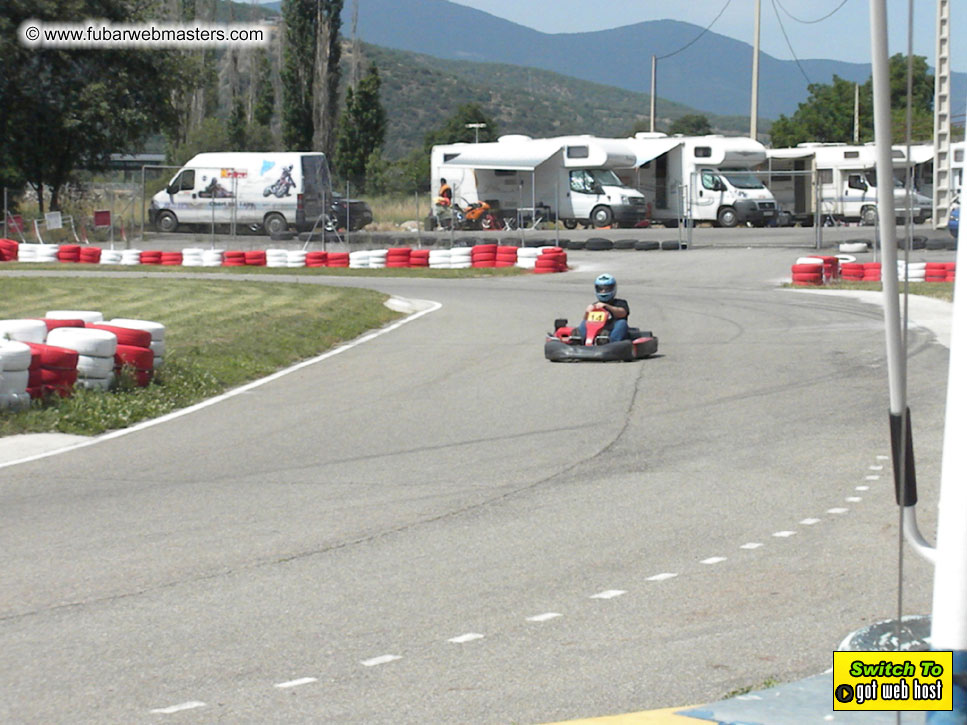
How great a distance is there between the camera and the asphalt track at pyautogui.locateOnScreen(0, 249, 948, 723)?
15.5 feet

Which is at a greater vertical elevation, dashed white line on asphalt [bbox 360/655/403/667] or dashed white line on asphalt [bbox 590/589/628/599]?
dashed white line on asphalt [bbox 590/589/628/599]

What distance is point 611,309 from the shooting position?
14.7m

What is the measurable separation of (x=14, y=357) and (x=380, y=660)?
687 centimetres

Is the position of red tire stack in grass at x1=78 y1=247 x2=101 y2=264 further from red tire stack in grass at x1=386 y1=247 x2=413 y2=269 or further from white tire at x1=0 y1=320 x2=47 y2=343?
white tire at x1=0 y1=320 x2=47 y2=343

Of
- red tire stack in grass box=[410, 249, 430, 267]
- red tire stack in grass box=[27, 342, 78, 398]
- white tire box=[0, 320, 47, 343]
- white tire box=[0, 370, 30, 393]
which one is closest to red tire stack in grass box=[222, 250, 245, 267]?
red tire stack in grass box=[410, 249, 430, 267]

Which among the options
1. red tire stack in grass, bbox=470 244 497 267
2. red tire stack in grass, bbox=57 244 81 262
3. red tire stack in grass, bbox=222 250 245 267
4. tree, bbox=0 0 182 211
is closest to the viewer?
red tire stack in grass, bbox=470 244 497 267

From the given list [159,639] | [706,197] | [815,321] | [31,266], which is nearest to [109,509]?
[159,639]

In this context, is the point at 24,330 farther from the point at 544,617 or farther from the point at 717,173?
the point at 717,173

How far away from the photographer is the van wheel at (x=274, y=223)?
125 ft

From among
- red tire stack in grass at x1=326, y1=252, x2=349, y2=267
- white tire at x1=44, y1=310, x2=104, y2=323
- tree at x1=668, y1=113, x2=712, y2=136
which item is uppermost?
tree at x1=668, y1=113, x2=712, y2=136

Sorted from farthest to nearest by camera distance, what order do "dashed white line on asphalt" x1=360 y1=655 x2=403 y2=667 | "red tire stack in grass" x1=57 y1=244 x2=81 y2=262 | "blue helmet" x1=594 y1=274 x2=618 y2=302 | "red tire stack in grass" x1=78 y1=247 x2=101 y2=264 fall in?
"red tire stack in grass" x1=57 y1=244 x2=81 y2=262
"red tire stack in grass" x1=78 y1=247 x2=101 y2=264
"blue helmet" x1=594 y1=274 x2=618 y2=302
"dashed white line on asphalt" x1=360 y1=655 x2=403 y2=667

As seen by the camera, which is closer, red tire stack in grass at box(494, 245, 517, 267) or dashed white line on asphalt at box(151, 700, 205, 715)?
dashed white line on asphalt at box(151, 700, 205, 715)

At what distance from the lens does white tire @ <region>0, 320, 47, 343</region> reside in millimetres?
12254

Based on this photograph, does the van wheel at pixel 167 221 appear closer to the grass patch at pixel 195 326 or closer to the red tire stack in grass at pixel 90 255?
the red tire stack in grass at pixel 90 255
